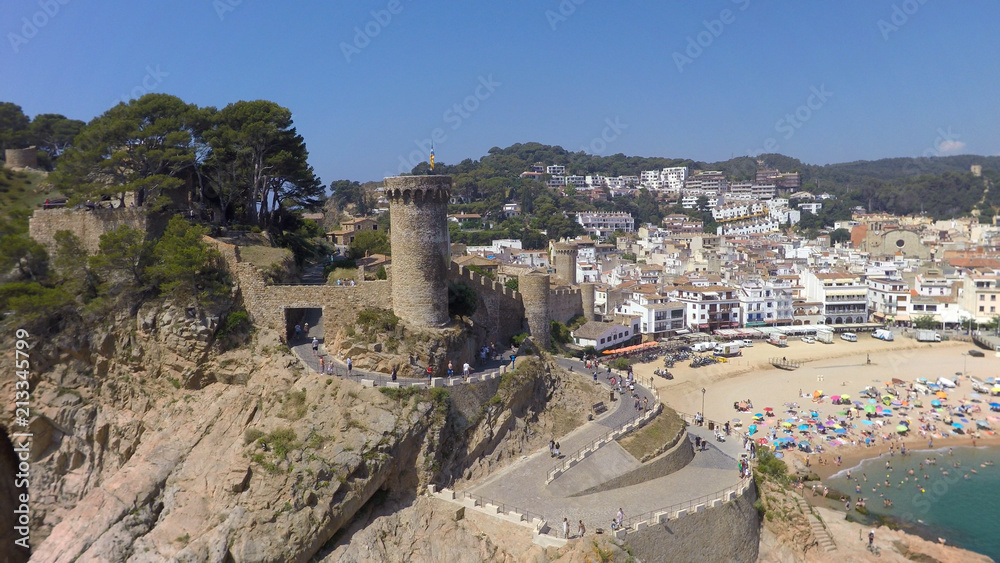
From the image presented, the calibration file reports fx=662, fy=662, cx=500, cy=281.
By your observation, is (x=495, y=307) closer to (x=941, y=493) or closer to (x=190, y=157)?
(x=190, y=157)

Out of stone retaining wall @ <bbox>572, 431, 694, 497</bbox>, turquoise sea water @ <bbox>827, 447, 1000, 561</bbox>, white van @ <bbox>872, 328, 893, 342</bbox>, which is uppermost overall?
stone retaining wall @ <bbox>572, 431, 694, 497</bbox>

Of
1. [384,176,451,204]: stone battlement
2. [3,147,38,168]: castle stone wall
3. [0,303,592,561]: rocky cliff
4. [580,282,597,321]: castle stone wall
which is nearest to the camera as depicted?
[0,303,592,561]: rocky cliff

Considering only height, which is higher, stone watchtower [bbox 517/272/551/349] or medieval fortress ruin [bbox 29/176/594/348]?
medieval fortress ruin [bbox 29/176/594/348]

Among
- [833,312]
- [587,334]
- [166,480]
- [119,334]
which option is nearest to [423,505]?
[166,480]

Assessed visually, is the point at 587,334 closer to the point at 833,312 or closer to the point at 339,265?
the point at 339,265

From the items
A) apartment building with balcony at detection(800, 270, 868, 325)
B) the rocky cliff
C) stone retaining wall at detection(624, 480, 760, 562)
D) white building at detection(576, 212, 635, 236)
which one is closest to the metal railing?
the rocky cliff

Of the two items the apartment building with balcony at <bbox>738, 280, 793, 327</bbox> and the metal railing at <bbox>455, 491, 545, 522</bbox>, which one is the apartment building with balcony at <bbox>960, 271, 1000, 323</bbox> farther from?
the metal railing at <bbox>455, 491, 545, 522</bbox>

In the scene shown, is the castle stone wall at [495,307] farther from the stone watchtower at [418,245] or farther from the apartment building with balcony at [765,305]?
the apartment building with balcony at [765,305]
